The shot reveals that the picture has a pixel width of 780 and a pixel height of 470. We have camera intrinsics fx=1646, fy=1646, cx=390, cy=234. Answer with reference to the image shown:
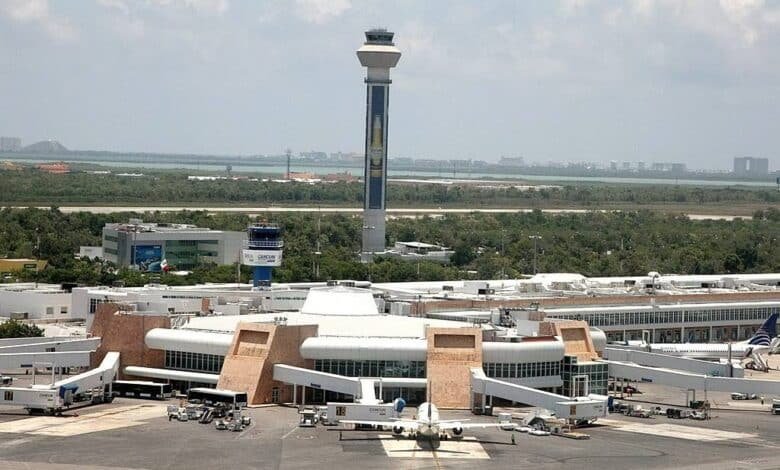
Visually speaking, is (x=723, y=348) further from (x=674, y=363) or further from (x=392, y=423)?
(x=392, y=423)

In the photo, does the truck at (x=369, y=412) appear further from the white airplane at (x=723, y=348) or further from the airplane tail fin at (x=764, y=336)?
the airplane tail fin at (x=764, y=336)

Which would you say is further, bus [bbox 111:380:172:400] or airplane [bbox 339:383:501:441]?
bus [bbox 111:380:172:400]

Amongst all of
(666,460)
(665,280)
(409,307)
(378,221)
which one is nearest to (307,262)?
(378,221)

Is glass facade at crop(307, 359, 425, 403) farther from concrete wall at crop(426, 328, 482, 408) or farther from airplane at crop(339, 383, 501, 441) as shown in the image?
airplane at crop(339, 383, 501, 441)

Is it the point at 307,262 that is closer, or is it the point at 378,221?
the point at 307,262

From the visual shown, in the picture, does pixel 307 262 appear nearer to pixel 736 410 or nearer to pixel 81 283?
pixel 81 283

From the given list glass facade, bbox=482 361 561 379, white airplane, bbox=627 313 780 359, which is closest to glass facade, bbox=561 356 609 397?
glass facade, bbox=482 361 561 379

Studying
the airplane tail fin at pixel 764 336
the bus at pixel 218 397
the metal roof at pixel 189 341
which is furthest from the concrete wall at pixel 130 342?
the airplane tail fin at pixel 764 336
